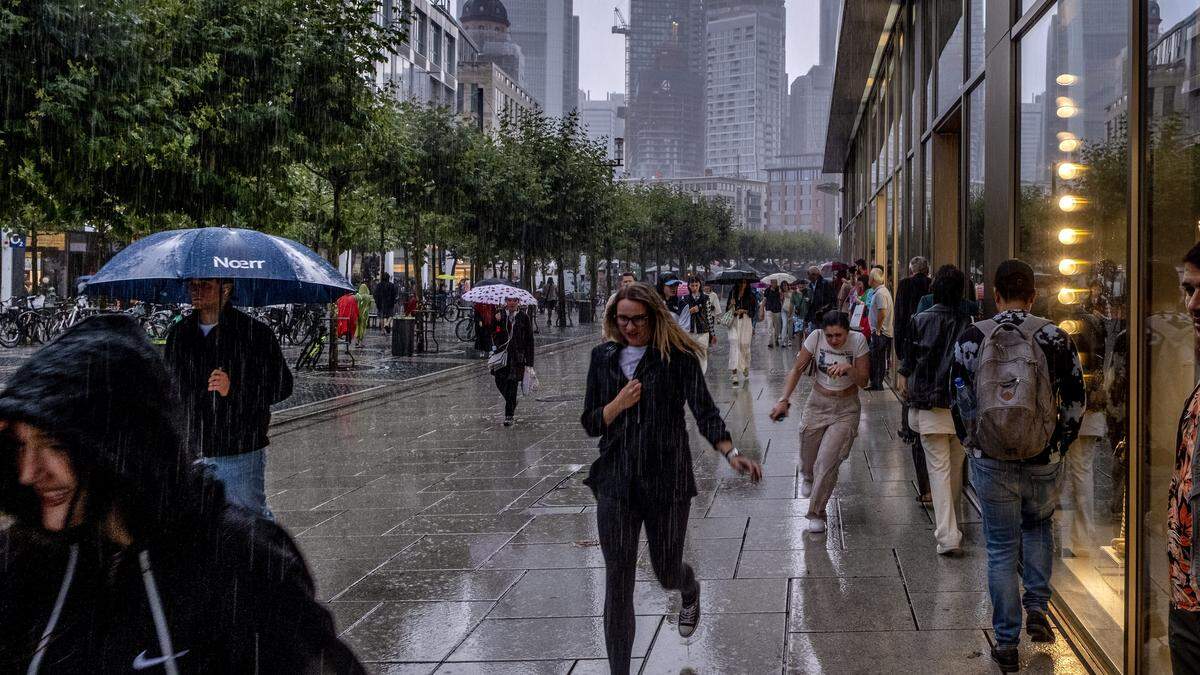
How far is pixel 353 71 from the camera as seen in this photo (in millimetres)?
15953

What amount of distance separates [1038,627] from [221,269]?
4380 mm

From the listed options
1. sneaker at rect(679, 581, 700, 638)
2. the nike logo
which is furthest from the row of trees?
the nike logo

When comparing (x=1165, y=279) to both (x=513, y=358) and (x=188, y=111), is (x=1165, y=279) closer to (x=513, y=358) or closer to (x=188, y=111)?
(x=513, y=358)

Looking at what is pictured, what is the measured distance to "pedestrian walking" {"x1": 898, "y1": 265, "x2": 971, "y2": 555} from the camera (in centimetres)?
652

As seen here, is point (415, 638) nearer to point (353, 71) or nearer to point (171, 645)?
point (171, 645)

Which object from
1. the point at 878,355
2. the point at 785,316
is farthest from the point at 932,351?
the point at 785,316

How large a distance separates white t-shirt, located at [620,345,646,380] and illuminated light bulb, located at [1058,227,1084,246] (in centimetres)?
242

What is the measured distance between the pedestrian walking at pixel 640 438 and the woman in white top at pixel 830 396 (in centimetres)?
260

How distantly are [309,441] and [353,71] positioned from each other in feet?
20.7

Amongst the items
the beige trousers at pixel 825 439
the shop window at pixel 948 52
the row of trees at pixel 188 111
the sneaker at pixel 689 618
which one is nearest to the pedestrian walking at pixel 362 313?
the row of trees at pixel 188 111

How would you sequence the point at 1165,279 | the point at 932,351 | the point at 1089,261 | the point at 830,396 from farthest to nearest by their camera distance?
the point at 830,396, the point at 932,351, the point at 1089,261, the point at 1165,279

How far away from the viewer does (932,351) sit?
6602 mm

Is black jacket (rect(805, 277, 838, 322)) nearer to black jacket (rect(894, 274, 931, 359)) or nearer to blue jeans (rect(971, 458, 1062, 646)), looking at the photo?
black jacket (rect(894, 274, 931, 359))

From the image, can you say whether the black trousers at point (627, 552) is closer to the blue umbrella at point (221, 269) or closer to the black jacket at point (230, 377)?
the black jacket at point (230, 377)
